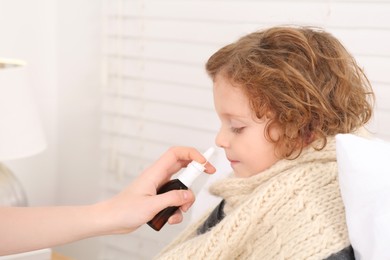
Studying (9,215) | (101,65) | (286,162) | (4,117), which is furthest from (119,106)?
(286,162)

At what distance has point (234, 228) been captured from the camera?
3.31 feet

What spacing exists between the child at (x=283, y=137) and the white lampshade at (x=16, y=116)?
69 cm

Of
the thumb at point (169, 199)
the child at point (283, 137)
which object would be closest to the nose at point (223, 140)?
the child at point (283, 137)

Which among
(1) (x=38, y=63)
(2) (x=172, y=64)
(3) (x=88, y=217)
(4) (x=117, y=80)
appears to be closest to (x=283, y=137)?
A: (3) (x=88, y=217)

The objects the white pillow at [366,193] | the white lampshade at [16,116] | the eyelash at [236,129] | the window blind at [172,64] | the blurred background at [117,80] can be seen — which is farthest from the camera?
the blurred background at [117,80]

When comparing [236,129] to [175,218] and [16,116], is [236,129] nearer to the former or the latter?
[175,218]

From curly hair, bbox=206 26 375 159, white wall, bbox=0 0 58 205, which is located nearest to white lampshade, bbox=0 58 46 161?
white wall, bbox=0 0 58 205

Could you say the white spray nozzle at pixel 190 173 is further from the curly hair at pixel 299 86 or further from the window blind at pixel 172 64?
the window blind at pixel 172 64

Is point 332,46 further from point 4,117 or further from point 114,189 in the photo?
point 114,189

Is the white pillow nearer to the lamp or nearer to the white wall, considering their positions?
the lamp

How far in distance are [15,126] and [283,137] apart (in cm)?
84

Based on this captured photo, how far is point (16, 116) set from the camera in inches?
62.6

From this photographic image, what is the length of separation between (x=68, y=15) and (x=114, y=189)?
634 mm

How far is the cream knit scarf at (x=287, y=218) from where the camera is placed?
0.93 metres
